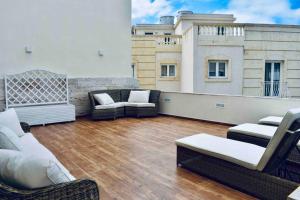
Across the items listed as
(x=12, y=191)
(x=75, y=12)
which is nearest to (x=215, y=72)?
(x=75, y=12)

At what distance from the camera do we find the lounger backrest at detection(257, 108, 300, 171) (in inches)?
79.1

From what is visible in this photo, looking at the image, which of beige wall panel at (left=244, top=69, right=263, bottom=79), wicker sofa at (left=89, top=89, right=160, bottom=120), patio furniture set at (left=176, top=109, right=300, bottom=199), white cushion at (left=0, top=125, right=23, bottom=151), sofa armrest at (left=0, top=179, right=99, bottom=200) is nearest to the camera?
sofa armrest at (left=0, top=179, right=99, bottom=200)

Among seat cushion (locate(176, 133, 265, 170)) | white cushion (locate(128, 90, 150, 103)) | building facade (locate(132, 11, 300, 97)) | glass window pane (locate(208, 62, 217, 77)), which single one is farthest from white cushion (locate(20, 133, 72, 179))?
glass window pane (locate(208, 62, 217, 77))

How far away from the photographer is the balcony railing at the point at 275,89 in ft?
29.5

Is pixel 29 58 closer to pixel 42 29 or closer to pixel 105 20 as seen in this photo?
pixel 42 29

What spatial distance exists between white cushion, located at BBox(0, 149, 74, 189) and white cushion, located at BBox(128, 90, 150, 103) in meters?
5.36

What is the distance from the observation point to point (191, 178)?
8.83 ft

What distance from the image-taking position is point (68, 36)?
6367 mm

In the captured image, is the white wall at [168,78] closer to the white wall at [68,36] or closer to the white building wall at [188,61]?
the white building wall at [188,61]

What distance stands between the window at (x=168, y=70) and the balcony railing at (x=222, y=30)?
2163 millimetres

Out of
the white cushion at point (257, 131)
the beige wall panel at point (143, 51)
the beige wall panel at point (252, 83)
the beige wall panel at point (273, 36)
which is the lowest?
the white cushion at point (257, 131)

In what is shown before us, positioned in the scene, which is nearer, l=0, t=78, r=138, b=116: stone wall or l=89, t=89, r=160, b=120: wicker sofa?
l=89, t=89, r=160, b=120: wicker sofa

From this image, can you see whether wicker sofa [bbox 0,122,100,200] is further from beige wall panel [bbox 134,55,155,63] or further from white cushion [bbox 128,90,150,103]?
beige wall panel [bbox 134,55,155,63]

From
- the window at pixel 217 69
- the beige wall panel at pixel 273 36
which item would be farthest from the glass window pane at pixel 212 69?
the beige wall panel at pixel 273 36
